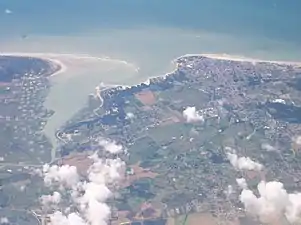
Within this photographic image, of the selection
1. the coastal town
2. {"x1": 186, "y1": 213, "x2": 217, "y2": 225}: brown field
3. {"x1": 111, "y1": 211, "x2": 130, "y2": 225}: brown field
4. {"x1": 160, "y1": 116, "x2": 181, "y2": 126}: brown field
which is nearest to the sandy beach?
the coastal town

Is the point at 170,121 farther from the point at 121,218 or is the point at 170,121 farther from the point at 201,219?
the point at 121,218

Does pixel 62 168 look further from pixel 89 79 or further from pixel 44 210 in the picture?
pixel 89 79

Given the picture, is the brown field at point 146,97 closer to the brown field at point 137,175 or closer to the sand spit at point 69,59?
the sand spit at point 69,59

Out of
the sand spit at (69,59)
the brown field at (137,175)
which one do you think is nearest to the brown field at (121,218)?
the brown field at (137,175)

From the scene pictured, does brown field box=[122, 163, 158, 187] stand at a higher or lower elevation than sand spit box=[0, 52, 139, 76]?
lower

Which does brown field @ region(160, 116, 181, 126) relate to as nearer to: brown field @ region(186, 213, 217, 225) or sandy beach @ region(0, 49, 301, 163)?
sandy beach @ region(0, 49, 301, 163)

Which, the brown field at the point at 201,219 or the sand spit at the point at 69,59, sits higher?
the sand spit at the point at 69,59

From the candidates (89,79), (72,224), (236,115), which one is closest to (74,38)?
(89,79)
